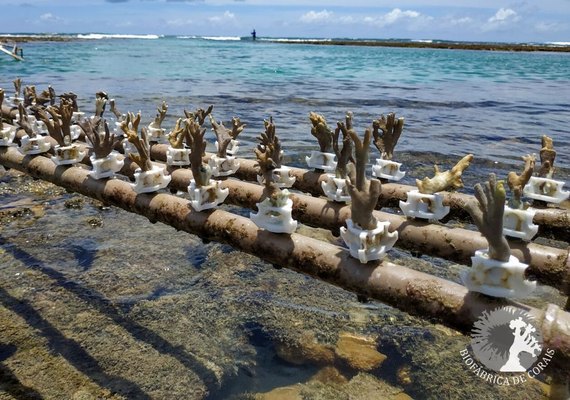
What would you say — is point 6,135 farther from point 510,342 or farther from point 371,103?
point 371,103

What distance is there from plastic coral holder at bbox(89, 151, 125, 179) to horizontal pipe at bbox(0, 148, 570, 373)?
76 mm

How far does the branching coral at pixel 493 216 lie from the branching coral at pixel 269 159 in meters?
1.21

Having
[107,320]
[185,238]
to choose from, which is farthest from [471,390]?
[185,238]

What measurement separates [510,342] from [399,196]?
204 cm

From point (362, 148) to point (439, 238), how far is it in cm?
109

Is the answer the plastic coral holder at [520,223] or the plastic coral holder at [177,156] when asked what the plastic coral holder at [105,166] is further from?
the plastic coral holder at [520,223]

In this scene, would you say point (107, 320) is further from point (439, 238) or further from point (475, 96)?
point (475, 96)

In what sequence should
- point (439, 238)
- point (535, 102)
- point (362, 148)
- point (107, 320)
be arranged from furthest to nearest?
point (535, 102) < point (107, 320) < point (439, 238) < point (362, 148)

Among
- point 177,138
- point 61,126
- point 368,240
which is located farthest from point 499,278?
point 61,126

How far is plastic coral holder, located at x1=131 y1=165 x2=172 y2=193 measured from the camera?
3639mm

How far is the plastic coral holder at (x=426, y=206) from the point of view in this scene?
3.28m

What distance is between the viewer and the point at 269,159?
3236mm

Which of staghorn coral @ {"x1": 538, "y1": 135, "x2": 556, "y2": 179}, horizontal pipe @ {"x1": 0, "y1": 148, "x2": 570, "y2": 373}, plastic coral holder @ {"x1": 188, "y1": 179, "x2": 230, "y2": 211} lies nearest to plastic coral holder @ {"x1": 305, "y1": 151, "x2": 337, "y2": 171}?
plastic coral holder @ {"x1": 188, "y1": 179, "x2": 230, "y2": 211}

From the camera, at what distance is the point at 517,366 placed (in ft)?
7.50
